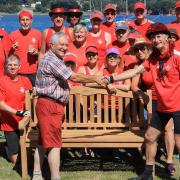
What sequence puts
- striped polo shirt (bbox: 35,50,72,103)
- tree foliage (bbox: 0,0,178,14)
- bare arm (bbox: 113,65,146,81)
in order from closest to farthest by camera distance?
1. striped polo shirt (bbox: 35,50,72,103)
2. bare arm (bbox: 113,65,146,81)
3. tree foliage (bbox: 0,0,178,14)

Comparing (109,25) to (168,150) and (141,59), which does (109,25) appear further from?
(168,150)

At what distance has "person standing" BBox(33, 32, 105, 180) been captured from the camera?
5444mm

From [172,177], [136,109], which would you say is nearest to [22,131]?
[136,109]

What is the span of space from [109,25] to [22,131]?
3.02 m

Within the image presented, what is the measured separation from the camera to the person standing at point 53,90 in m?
5.44

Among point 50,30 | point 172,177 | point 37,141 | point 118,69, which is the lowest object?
point 172,177

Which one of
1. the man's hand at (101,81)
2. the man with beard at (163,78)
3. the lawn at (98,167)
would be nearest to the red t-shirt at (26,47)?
the lawn at (98,167)

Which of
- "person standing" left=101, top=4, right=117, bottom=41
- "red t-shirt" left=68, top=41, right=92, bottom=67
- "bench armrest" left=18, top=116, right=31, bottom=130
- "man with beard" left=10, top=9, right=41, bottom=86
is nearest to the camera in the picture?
"bench armrest" left=18, top=116, right=31, bottom=130

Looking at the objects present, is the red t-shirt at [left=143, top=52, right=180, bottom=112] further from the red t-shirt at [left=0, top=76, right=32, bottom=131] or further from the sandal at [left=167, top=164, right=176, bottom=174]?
the red t-shirt at [left=0, top=76, right=32, bottom=131]

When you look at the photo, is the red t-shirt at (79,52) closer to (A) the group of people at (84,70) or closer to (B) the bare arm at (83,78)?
(A) the group of people at (84,70)

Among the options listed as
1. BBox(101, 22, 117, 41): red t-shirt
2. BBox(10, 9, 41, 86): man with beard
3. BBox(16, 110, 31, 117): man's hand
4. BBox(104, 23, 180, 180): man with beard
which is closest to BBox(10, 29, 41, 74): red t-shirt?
BBox(10, 9, 41, 86): man with beard

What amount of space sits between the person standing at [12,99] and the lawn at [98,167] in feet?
0.98

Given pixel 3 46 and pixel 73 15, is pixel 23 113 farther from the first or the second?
pixel 73 15

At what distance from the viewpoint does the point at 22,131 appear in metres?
6.26
